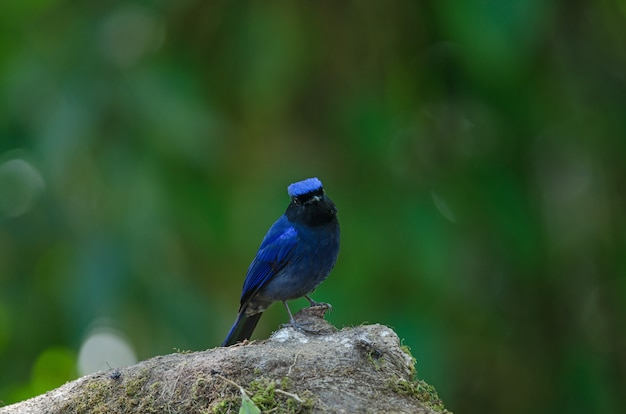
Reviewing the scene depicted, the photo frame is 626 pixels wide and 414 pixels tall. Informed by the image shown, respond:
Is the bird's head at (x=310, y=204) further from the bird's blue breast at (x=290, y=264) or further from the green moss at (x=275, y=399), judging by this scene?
the green moss at (x=275, y=399)

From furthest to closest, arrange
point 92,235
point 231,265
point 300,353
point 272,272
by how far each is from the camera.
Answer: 1. point 231,265
2. point 92,235
3. point 272,272
4. point 300,353

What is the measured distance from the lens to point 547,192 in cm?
707

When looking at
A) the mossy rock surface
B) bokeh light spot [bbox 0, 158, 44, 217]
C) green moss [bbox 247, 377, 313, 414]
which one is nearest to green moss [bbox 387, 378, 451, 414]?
the mossy rock surface

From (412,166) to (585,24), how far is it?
1619mm

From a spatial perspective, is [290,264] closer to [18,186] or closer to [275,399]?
[275,399]

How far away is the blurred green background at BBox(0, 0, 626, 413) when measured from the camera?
6.15 m

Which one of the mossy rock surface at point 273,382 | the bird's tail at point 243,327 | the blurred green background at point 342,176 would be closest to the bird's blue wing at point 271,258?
the bird's tail at point 243,327

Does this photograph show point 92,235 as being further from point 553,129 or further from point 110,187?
point 553,129

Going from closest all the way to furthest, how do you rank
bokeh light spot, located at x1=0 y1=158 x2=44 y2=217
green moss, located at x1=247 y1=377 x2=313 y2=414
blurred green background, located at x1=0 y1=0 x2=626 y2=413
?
green moss, located at x1=247 y1=377 x2=313 y2=414 → blurred green background, located at x1=0 y1=0 x2=626 y2=413 → bokeh light spot, located at x1=0 y1=158 x2=44 y2=217

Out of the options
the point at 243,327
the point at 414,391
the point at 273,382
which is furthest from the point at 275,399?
the point at 243,327

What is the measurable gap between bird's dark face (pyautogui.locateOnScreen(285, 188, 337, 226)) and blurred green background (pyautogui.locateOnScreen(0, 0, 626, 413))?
101 centimetres

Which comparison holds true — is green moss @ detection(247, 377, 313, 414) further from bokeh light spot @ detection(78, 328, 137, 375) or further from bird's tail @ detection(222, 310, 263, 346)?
bokeh light spot @ detection(78, 328, 137, 375)

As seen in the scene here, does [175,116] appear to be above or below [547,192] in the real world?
above

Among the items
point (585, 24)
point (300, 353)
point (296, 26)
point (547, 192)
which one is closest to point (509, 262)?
point (547, 192)
